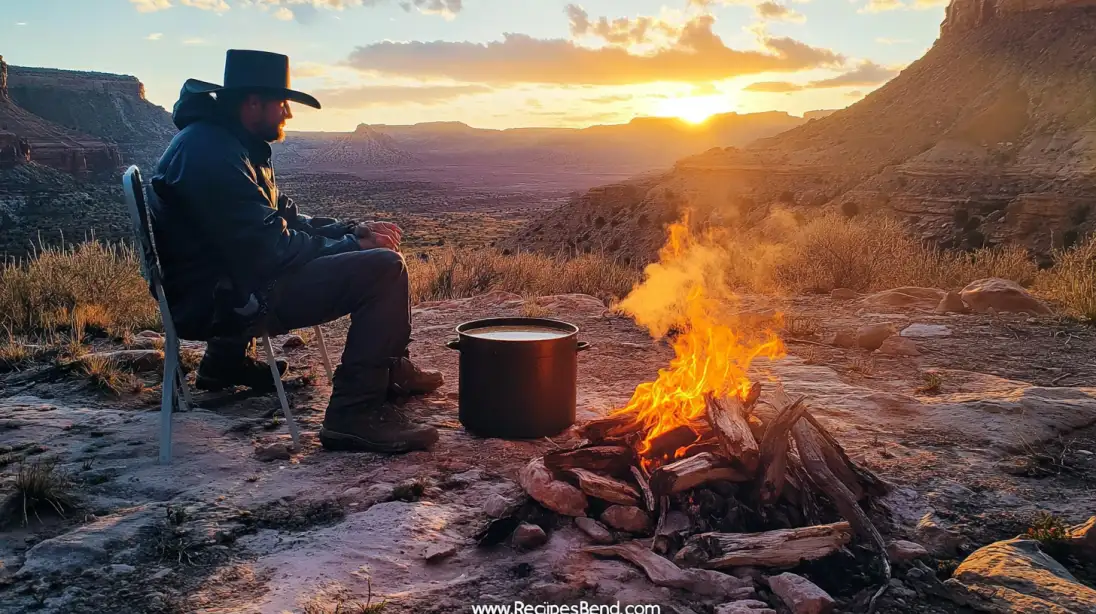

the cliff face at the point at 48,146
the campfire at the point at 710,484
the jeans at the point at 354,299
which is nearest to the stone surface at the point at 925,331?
the campfire at the point at 710,484

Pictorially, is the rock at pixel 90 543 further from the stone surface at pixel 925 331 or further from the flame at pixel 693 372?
the stone surface at pixel 925 331

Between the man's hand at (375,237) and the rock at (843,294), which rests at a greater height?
the man's hand at (375,237)

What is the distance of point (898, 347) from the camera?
5836 mm

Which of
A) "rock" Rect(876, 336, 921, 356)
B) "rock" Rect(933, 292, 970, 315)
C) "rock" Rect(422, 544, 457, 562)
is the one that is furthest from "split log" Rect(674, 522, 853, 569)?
"rock" Rect(933, 292, 970, 315)

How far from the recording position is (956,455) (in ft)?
12.4

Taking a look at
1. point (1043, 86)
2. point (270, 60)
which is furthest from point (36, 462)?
point (1043, 86)

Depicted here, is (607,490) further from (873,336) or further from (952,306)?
(952,306)

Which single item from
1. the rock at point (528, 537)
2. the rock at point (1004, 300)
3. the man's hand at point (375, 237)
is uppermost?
the man's hand at point (375, 237)

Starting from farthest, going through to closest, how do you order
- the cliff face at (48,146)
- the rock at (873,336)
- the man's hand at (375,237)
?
the cliff face at (48,146) → the rock at (873,336) → the man's hand at (375,237)

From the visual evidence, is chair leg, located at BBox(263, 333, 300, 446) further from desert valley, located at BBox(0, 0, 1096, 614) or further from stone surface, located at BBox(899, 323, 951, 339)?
stone surface, located at BBox(899, 323, 951, 339)

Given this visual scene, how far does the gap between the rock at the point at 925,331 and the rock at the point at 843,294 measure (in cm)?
187

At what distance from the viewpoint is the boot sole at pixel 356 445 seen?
3744 mm

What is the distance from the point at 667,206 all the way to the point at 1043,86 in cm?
2162

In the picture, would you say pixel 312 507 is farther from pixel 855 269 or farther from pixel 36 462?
pixel 855 269
